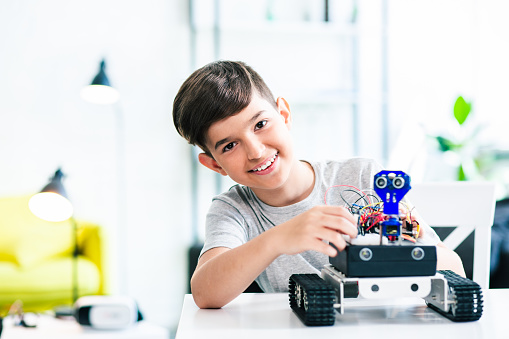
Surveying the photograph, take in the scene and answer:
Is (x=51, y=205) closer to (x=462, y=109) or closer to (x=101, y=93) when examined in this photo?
(x=101, y=93)

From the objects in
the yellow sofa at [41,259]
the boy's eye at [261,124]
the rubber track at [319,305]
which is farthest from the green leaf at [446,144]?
the rubber track at [319,305]

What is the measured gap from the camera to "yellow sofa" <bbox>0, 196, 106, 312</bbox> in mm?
2545

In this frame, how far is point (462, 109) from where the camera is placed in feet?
10.5

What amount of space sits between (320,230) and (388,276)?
11cm

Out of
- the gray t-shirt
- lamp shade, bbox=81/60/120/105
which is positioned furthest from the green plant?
the gray t-shirt

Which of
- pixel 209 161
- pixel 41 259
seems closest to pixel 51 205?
pixel 209 161

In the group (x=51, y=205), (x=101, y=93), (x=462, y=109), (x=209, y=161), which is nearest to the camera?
(x=209, y=161)

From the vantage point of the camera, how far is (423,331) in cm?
70

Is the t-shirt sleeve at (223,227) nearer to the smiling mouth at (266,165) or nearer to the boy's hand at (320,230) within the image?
the smiling mouth at (266,165)

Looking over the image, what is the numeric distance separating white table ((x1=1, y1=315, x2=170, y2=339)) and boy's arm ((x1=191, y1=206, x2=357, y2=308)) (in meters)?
0.85

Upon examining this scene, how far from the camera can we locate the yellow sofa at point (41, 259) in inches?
100

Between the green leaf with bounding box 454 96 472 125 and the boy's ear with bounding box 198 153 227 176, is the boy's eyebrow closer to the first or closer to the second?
the boy's ear with bounding box 198 153 227 176

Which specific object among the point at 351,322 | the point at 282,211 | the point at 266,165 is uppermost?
the point at 266,165

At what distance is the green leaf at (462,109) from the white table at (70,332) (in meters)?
2.32
